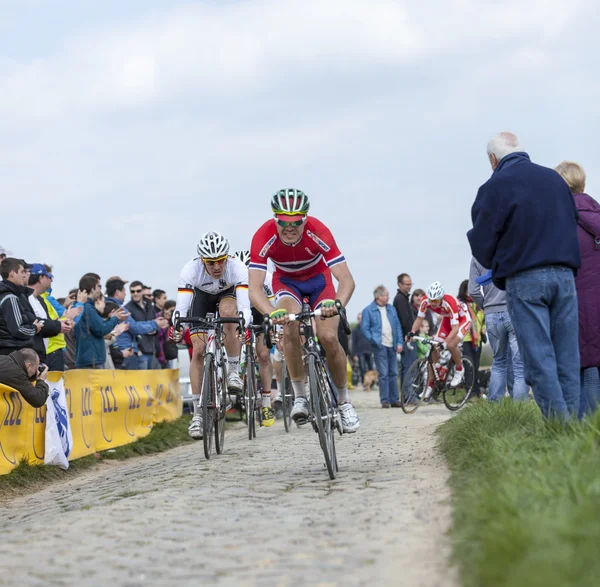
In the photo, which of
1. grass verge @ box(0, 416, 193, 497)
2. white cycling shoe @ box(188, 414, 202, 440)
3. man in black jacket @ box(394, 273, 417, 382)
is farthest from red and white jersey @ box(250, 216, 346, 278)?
man in black jacket @ box(394, 273, 417, 382)

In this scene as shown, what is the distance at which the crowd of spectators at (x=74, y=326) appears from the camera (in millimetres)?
11758

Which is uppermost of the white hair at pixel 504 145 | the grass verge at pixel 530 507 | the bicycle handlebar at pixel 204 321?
the white hair at pixel 504 145

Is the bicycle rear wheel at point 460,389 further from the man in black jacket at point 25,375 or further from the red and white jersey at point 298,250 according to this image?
the red and white jersey at point 298,250

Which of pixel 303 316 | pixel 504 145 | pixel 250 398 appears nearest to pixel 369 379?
pixel 250 398

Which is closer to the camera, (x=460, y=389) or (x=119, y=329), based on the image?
(x=119, y=329)

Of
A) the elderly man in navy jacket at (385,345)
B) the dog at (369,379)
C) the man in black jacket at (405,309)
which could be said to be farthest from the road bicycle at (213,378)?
the dog at (369,379)

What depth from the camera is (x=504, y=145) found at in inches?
331

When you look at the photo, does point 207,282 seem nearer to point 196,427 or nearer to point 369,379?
point 196,427

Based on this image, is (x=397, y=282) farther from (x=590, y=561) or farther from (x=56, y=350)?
(x=590, y=561)

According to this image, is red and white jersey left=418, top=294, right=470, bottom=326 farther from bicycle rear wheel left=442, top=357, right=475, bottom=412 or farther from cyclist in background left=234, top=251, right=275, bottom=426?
cyclist in background left=234, top=251, right=275, bottom=426

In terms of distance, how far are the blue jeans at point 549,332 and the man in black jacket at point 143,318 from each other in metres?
10.8

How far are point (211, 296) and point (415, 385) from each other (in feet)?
22.9

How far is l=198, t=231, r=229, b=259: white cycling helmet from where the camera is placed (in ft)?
38.6

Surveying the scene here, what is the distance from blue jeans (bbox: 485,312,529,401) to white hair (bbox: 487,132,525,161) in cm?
494
